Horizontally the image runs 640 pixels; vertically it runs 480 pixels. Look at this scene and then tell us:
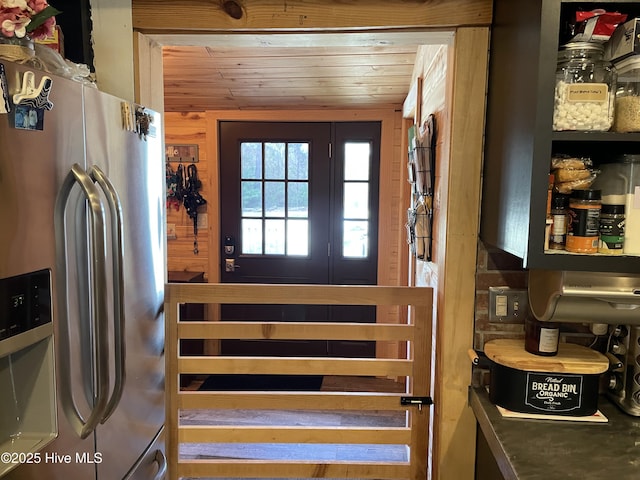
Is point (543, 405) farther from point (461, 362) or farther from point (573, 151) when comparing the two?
point (573, 151)

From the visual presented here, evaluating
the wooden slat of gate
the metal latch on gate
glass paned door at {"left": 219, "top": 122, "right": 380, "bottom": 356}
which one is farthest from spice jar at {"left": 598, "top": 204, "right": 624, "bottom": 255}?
glass paned door at {"left": 219, "top": 122, "right": 380, "bottom": 356}

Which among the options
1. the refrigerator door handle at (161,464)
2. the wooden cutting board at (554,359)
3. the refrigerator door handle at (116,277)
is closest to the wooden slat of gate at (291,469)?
the refrigerator door handle at (161,464)

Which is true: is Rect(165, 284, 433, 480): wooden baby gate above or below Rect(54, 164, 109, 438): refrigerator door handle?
below

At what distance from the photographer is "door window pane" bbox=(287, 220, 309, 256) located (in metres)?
3.52

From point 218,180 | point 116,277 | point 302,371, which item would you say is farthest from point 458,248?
point 218,180

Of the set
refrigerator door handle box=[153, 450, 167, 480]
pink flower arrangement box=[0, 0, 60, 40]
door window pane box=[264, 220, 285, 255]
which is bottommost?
refrigerator door handle box=[153, 450, 167, 480]

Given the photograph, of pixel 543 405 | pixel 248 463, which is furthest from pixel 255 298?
pixel 543 405

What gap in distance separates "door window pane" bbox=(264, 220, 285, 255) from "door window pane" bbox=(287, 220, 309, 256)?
5 cm

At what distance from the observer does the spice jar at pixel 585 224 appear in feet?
3.71

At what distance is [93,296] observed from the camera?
1.08m

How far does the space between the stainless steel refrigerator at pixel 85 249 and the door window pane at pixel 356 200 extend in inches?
85.2

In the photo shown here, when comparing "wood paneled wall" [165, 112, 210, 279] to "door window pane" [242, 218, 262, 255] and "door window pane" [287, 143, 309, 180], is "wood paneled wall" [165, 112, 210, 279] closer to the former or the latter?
"door window pane" [242, 218, 262, 255]

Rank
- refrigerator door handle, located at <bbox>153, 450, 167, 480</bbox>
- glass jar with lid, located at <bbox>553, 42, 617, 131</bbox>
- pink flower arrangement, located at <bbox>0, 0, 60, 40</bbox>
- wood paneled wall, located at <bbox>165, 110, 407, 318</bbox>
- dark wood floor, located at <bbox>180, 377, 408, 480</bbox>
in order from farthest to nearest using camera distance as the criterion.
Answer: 1. wood paneled wall, located at <bbox>165, 110, 407, 318</bbox>
2. dark wood floor, located at <bbox>180, 377, 408, 480</bbox>
3. refrigerator door handle, located at <bbox>153, 450, 167, 480</bbox>
4. glass jar with lid, located at <bbox>553, 42, 617, 131</bbox>
5. pink flower arrangement, located at <bbox>0, 0, 60, 40</bbox>

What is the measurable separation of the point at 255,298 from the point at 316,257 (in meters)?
1.84
